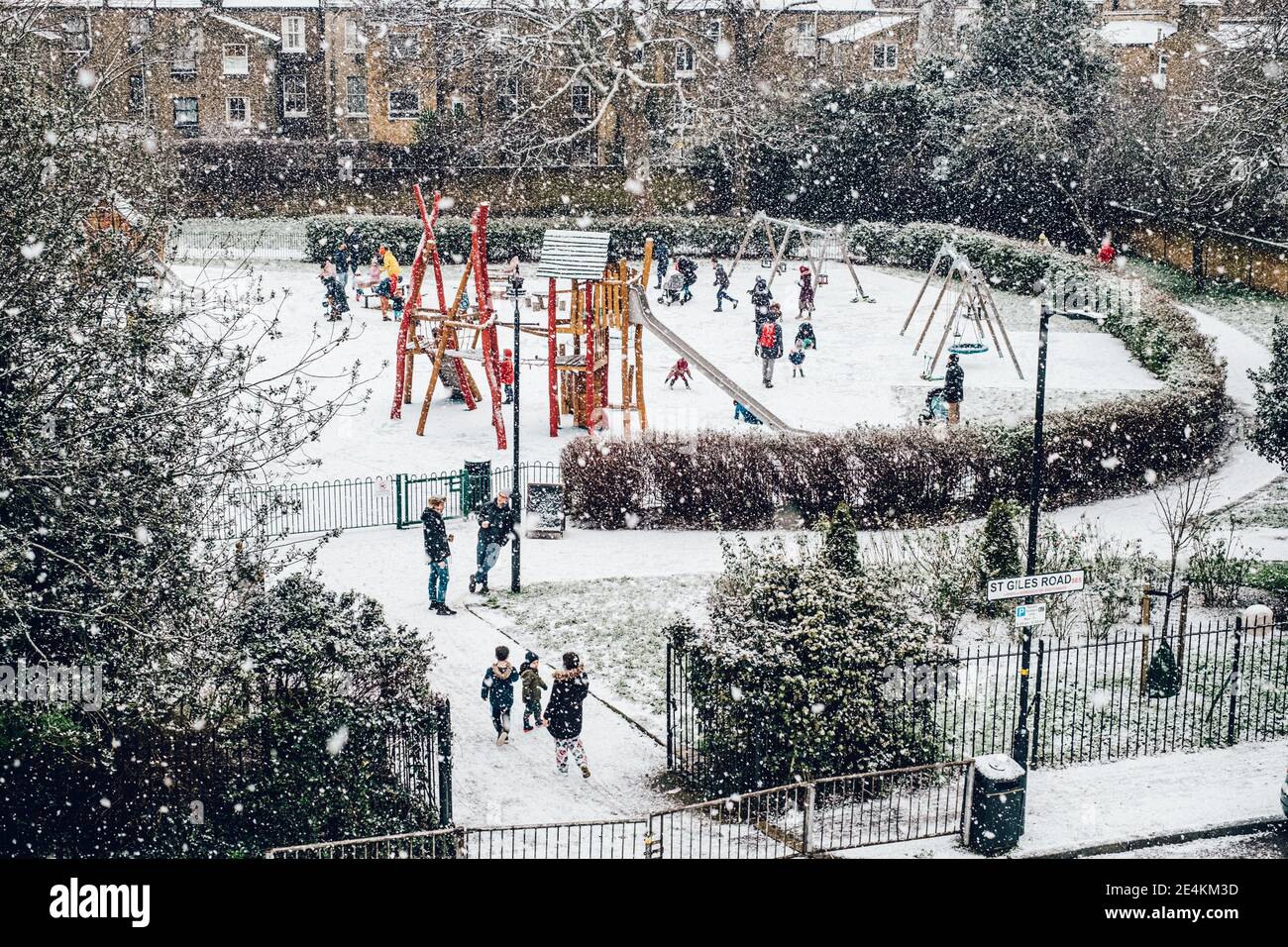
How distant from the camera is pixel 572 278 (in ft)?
83.6

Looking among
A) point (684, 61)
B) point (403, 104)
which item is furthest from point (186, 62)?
point (684, 61)

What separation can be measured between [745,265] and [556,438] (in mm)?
20261

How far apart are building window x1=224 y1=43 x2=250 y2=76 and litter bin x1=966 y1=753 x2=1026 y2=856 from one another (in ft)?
179

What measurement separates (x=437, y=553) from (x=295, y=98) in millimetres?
47555

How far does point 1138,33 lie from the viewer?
62812mm

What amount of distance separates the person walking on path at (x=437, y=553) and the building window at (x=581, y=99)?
43448 millimetres

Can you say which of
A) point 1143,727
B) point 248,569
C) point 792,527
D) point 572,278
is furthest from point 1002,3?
point 248,569

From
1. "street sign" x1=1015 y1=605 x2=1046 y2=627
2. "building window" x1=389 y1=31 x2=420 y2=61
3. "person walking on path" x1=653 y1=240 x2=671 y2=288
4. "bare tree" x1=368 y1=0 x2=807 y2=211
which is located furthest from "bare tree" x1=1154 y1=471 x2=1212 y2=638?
"building window" x1=389 y1=31 x2=420 y2=61

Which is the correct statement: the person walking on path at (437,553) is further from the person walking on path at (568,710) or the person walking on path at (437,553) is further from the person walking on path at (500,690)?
the person walking on path at (568,710)

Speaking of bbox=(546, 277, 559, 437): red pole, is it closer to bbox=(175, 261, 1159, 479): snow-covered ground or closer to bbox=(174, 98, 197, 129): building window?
bbox=(175, 261, 1159, 479): snow-covered ground

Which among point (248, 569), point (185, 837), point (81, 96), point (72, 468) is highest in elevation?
point (81, 96)

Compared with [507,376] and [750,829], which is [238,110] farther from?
[750,829]

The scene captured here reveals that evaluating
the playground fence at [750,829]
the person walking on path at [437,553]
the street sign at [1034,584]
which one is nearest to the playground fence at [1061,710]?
the playground fence at [750,829]

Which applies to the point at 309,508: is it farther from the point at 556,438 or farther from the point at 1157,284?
the point at 1157,284
